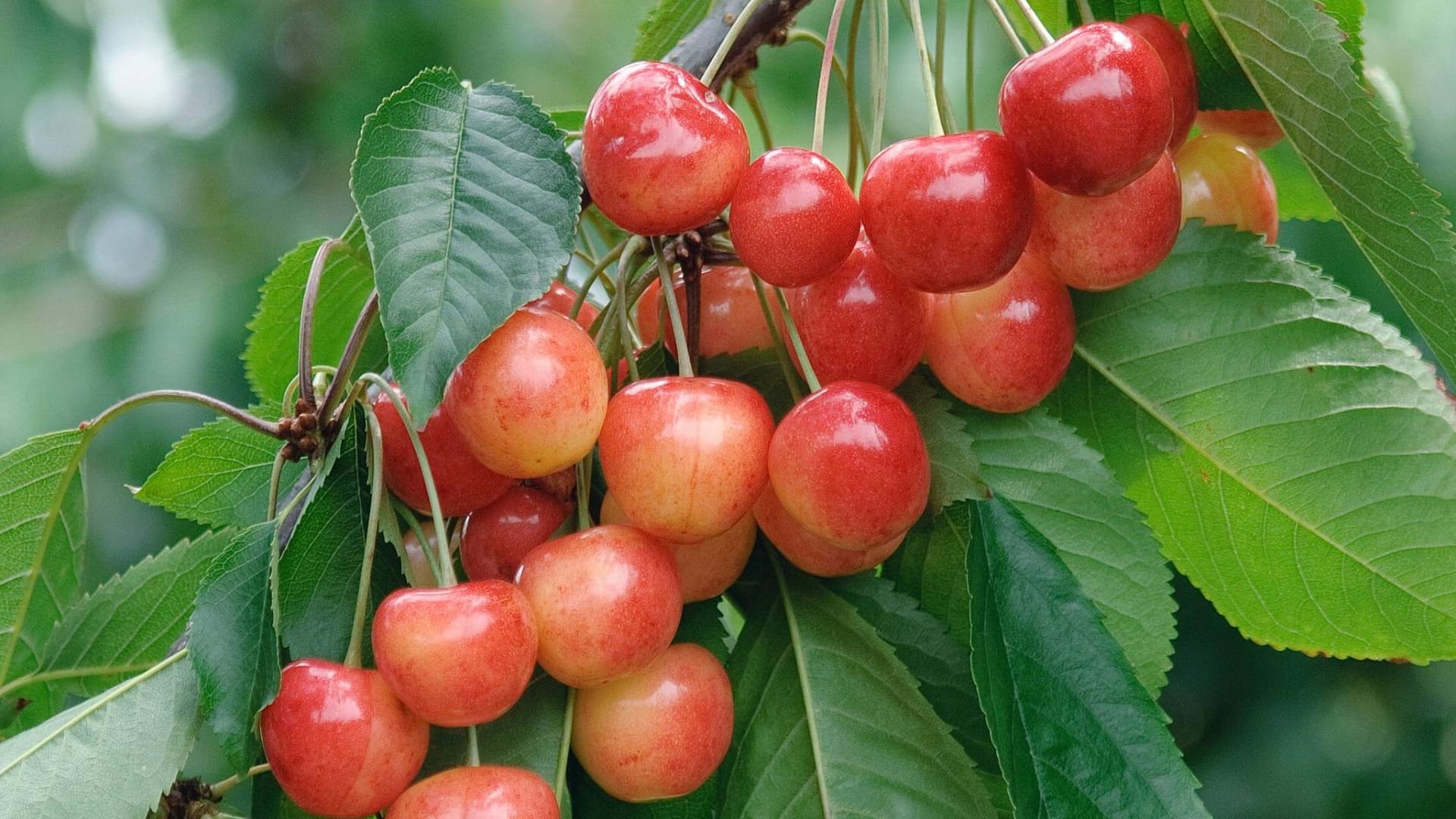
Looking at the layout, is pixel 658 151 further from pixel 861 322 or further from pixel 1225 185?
pixel 1225 185

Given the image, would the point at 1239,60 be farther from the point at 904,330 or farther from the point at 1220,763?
the point at 1220,763

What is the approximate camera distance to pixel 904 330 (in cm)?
68

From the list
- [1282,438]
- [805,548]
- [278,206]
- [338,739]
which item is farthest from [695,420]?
[278,206]

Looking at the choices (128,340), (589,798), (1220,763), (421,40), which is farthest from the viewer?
(421,40)

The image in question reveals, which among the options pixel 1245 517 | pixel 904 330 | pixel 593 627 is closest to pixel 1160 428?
pixel 1245 517

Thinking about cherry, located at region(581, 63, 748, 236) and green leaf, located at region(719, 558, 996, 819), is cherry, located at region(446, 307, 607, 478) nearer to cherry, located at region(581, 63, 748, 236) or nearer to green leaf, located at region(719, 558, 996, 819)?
cherry, located at region(581, 63, 748, 236)

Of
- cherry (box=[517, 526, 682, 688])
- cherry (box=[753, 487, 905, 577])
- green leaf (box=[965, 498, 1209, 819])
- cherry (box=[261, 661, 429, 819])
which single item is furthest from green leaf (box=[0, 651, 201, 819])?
green leaf (box=[965, 498, 1209, 819])

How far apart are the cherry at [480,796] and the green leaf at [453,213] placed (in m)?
0.18

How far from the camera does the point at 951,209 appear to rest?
1.98 feet

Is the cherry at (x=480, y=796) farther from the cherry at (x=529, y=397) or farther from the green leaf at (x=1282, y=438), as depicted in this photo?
the green leaf at (x=1282, y=438)

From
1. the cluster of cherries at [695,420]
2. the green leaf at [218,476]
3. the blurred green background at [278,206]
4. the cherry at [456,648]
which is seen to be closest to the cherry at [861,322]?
the cluster of cherries at [695,420]

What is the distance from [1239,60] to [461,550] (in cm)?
54

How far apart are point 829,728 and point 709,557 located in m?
0.12

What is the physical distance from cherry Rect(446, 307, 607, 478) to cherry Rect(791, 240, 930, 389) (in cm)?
13
